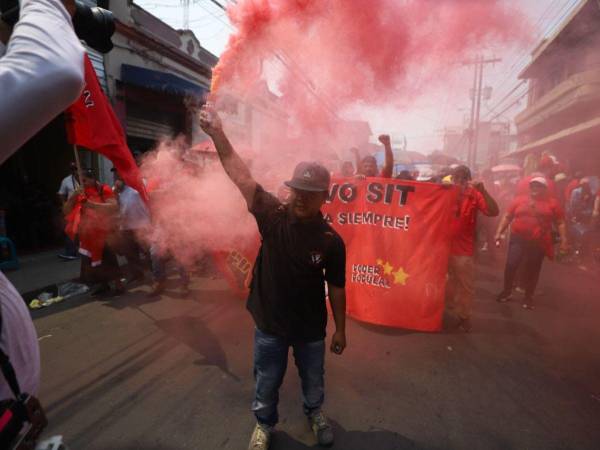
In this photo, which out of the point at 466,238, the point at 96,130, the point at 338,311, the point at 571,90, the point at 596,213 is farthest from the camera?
the point at 571,90

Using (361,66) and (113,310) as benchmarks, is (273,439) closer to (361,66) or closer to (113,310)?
(113,310)

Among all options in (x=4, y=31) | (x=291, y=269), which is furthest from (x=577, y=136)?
(x=4, y=31)

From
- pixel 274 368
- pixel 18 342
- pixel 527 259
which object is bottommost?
pixel 274 368

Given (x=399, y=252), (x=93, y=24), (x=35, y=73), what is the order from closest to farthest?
(x=35, y=73) < (x=93, y=24) < (x=399, y=252)

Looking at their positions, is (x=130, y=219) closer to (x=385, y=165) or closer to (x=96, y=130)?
(x=96, y=130)

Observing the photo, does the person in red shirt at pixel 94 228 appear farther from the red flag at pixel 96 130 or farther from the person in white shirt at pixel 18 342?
the person in white shirt at pixel 18 342

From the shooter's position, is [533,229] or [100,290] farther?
[100,290]

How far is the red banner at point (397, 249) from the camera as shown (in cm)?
443

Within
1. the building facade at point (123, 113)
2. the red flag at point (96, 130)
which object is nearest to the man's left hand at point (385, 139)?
the red flag at point (96, 130)

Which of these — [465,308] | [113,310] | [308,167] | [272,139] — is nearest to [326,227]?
[308,167]

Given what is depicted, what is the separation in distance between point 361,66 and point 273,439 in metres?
4.56

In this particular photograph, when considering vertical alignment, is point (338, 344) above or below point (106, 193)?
below

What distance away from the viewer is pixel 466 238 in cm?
466

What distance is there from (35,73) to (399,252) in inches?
167
